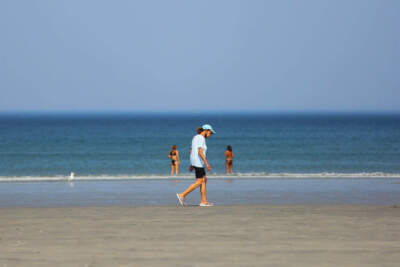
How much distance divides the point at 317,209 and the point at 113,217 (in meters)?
4.22

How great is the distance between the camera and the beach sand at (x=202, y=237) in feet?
24.2

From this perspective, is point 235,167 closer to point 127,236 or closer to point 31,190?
point 31,190

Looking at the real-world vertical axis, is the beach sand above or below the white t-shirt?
below

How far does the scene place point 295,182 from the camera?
21.2 metres

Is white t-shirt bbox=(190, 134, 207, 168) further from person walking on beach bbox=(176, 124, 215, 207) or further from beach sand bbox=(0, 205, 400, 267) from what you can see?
beach sand bbox=(0, 205, 400, 267)

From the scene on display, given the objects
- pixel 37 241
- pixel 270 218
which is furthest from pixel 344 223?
pixel 37 241

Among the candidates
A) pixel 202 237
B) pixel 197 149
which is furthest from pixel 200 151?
pixel 202 237

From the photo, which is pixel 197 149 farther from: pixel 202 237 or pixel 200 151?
pixel 202 237

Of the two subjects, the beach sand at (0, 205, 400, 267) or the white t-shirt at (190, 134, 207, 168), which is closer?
the beach sand at (0, 205, 400, 267)

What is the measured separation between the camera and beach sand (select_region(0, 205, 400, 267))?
24.2ft

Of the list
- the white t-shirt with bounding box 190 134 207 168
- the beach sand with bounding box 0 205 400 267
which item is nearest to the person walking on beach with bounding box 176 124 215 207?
the white t-shirt with bounding box 190 134 207 168

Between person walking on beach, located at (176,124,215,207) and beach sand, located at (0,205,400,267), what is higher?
person walking on beach, located at (176,124,215,207)

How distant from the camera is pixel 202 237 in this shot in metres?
8.83

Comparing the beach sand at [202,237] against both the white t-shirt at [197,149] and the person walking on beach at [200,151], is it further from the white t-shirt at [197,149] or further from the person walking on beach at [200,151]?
the white t-shirt at [197,149]
